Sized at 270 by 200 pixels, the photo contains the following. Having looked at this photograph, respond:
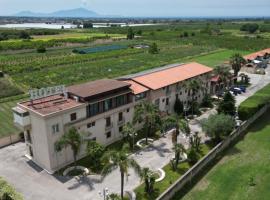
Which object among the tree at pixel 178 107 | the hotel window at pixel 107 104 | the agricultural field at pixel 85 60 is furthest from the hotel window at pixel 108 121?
the agricultural field at pixel 85 60

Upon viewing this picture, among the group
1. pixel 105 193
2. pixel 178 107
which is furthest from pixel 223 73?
pixel 105 193

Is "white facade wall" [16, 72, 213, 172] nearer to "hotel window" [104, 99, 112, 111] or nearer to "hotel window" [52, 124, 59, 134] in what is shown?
"hotel window" [52, 124, 59, 134]

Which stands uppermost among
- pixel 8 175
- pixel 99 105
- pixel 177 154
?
pixel 99 105

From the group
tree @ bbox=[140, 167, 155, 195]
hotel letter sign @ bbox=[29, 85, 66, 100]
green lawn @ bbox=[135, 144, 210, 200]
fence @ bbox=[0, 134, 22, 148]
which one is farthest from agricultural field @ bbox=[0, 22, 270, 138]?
A: tree @ bbox=[140, 167, 155, 195]

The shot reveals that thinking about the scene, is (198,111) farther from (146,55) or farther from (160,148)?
(146,55)

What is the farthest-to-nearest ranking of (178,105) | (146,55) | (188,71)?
(146,55) → (188,71) → (178,105)

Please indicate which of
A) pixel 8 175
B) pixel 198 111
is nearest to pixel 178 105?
pixel 198 111

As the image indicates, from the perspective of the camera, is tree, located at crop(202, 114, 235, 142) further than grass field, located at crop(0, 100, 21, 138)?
No
